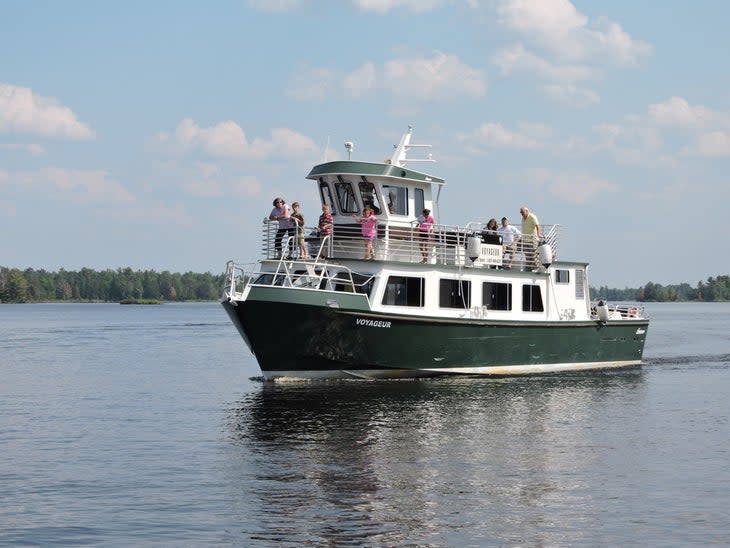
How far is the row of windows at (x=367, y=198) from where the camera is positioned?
31922 millimetres

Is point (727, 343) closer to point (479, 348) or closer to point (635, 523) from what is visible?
point (479, 348)

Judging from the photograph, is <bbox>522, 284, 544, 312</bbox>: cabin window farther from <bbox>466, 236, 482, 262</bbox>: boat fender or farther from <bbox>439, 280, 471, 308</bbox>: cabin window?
<bbox>466, 236, 482, 262</bbox>: boat fender

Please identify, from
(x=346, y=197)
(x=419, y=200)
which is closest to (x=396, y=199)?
(x=419, y=200)

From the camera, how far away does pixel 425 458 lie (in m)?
19.6

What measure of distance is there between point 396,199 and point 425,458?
45.8ft

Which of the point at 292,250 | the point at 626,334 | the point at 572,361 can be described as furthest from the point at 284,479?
the point at 626,334

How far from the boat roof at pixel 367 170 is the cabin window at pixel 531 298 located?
16.3 ft

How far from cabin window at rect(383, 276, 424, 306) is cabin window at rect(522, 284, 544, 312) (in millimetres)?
4388

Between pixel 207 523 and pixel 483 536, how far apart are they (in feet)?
13.2

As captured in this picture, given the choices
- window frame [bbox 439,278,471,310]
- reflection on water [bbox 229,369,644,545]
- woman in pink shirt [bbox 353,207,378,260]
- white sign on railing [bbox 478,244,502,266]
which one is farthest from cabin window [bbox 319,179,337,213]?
reflection on water [bbox 229,369,644,545]

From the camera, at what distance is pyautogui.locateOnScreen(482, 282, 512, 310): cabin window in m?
32.1

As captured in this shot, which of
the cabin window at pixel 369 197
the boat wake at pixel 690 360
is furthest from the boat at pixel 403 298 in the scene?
the boat wake at pixel 690 360

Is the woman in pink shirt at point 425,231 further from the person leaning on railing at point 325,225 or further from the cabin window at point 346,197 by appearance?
the person leaning on railing at point 325,225

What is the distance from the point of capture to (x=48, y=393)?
105 feet
